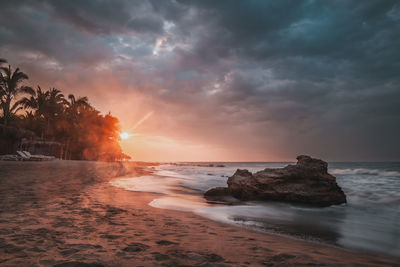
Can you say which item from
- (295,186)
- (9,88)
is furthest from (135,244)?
(9,88)

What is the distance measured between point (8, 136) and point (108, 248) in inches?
1541

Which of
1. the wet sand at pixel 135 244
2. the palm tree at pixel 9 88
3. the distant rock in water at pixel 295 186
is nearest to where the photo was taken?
the wet sand at pixel 135 244

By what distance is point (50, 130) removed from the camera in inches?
1549

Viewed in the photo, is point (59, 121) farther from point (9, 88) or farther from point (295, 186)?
point (295, 186)

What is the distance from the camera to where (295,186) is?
326 inches

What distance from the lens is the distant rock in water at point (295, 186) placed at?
7969mm

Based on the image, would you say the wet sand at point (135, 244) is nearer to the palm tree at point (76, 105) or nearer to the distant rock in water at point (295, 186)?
the distant rock in water at point (295, 186)

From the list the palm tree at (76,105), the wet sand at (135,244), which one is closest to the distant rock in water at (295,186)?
the wet sand at (135,244)

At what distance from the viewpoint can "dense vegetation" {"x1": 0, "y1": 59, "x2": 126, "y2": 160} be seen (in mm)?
34625

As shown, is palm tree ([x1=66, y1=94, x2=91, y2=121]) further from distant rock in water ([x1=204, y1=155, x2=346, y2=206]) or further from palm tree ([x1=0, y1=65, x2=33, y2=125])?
distant rock in water ([x1=204, y1=155, x2=346, y2=206])

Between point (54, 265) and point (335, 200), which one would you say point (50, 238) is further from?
point (335, 200)

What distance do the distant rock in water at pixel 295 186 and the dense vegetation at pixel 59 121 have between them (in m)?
36.5

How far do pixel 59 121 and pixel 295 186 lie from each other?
45499mm

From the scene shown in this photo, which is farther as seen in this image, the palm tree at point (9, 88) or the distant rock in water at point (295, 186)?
the palm tree at point (9, 88)
